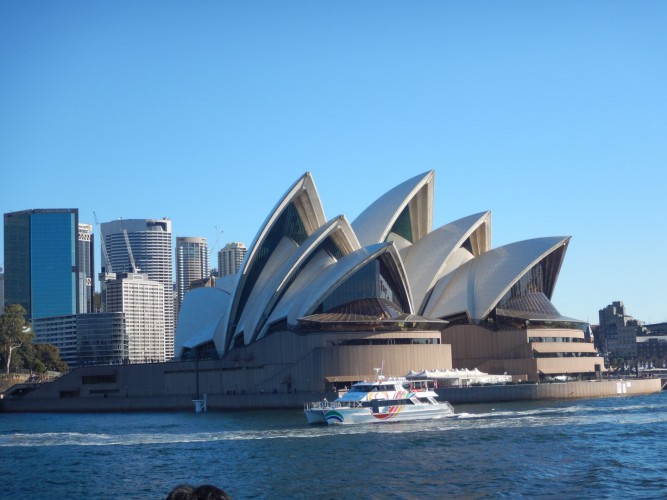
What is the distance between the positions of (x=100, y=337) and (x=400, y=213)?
333ft

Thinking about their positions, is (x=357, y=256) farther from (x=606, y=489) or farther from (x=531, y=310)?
(x=606, y=489)

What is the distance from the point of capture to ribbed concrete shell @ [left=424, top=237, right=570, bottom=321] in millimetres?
85062

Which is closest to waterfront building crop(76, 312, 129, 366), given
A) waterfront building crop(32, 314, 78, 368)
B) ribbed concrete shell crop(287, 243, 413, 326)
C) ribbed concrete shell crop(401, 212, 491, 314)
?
waterfront building crop(32, 314, 78, 368)

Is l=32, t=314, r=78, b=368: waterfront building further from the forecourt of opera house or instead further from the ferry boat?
the ferry boat

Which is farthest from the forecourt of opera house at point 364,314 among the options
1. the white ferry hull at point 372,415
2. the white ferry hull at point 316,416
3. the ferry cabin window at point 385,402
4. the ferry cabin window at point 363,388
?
the ferry cabin window at point 385,402

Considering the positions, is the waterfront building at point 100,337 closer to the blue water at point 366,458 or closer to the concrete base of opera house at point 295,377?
the concrete base of opera house at point 295,377

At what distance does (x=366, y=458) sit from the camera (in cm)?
3881

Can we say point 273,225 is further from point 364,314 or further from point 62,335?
point 62,335

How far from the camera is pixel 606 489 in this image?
30.2 m

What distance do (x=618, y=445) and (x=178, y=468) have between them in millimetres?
17440

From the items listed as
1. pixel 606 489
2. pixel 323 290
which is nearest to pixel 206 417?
pixel 323 290

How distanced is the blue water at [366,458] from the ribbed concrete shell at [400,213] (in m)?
28.5

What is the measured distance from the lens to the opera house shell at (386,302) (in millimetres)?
77312

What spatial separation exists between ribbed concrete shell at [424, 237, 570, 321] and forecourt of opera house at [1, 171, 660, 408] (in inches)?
4.0
